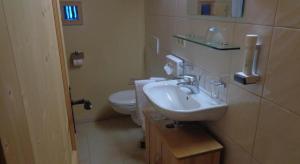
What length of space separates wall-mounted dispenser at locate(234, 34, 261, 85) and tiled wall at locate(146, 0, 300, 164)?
Result: 0.08 feet

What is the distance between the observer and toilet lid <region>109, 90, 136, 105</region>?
254 cm

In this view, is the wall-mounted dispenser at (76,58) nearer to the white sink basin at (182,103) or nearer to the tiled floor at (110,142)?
the tiled floor at (110,142)

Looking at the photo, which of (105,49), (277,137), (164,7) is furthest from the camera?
(105,49)

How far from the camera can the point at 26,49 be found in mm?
417

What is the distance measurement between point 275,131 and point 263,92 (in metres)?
0.19

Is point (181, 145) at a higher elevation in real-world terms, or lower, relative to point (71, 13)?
lower

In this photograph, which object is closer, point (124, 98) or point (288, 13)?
point (288, 13)

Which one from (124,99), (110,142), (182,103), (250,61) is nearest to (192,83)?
(182,103)

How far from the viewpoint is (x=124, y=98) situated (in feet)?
8.89

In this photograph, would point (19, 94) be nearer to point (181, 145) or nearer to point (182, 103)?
point (181, 145)

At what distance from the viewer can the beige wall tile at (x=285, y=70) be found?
0.90 meters

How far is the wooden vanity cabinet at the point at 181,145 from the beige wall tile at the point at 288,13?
84 cm

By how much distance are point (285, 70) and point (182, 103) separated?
84 centimetres

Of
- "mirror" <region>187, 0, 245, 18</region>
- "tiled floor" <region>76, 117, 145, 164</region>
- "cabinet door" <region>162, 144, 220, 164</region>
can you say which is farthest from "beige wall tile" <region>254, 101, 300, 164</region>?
"tiled floor" <region>76, 117, 145, 164</region>
